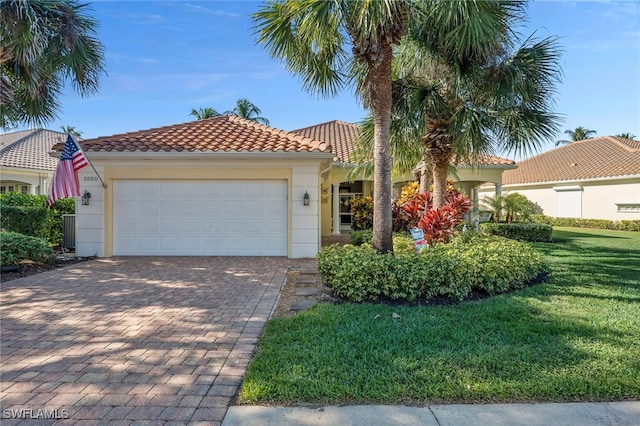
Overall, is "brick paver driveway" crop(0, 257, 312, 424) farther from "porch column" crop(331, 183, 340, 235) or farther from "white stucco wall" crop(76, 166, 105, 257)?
"porch column" crop(331, 183, 340, 235)

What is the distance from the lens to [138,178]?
1118 cm

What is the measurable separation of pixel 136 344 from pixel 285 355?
2.01 metres

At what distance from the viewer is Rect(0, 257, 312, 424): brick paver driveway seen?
319 centimetres

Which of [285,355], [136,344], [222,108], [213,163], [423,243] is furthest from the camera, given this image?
[222,108]

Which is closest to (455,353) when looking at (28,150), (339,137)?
(339,137)

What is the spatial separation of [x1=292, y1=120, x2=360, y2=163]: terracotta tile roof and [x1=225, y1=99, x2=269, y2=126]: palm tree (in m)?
10.2

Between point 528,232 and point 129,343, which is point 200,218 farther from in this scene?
point 528,232

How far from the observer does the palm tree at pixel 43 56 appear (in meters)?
7.71

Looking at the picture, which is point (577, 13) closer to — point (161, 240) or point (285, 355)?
point (285, 355)

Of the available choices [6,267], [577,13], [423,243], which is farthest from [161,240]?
[577,13]

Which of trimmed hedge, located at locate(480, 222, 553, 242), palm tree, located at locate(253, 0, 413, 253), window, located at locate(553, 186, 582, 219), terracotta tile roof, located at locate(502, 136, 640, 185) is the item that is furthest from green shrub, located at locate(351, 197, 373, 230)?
window, located at locate(553, 186, 582, 219)

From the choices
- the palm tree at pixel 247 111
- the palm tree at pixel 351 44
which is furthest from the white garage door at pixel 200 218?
the palm tree at pixel 247 111

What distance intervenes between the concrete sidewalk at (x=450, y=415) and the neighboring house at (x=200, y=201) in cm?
803

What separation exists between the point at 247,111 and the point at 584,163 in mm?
27610
